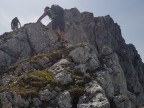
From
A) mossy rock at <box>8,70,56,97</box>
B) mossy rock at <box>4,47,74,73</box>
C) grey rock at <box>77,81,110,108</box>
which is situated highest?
mossy rock at <box>4,47,74,73</box>

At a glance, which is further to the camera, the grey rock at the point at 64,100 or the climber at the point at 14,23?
the climber at the point at 14,23

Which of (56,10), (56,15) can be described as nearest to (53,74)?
(56,15)

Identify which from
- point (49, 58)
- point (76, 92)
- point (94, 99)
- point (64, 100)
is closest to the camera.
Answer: point (94, 99)

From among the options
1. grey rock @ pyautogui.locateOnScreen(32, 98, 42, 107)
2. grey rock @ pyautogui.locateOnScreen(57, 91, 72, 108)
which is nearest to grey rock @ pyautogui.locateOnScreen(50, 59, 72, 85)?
grey rock @ pyautogui.locateOnScreen(57, 91, 72, 108)

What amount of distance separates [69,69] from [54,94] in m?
5.85

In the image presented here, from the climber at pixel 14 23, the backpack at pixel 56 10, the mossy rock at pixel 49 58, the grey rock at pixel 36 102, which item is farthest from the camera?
the climber at pixel 14 23

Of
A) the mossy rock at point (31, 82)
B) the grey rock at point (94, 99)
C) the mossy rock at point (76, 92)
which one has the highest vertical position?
the mossy rock at point (31, 82)

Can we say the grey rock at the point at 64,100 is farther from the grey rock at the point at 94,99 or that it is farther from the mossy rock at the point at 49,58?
the mossy rock at the point at 49,58

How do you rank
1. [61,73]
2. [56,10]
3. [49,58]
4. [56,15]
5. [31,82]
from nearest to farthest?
[31,82]
[61,73]
[49,58]
[56,15]
[56,10]

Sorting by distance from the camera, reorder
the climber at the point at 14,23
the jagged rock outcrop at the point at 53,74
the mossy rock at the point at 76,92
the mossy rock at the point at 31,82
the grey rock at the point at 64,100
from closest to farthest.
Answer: the grey rock at the point at 64,100, the jagged rock outcrop at the point at 53,74, the mossy rock at the point at 31,82, the mossy rock at the point at 76,92, the climber at the point at 14,23

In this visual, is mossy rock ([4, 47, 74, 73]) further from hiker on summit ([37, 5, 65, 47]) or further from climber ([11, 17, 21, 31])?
climber ([11, 17, 21, 31])

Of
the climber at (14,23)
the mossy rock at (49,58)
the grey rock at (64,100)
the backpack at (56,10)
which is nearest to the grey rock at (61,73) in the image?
the mossy rock at (49,58)

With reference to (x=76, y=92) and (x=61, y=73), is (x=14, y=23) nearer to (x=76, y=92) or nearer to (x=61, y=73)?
(x=61, y=73)

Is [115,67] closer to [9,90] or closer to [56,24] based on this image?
[56,24]
